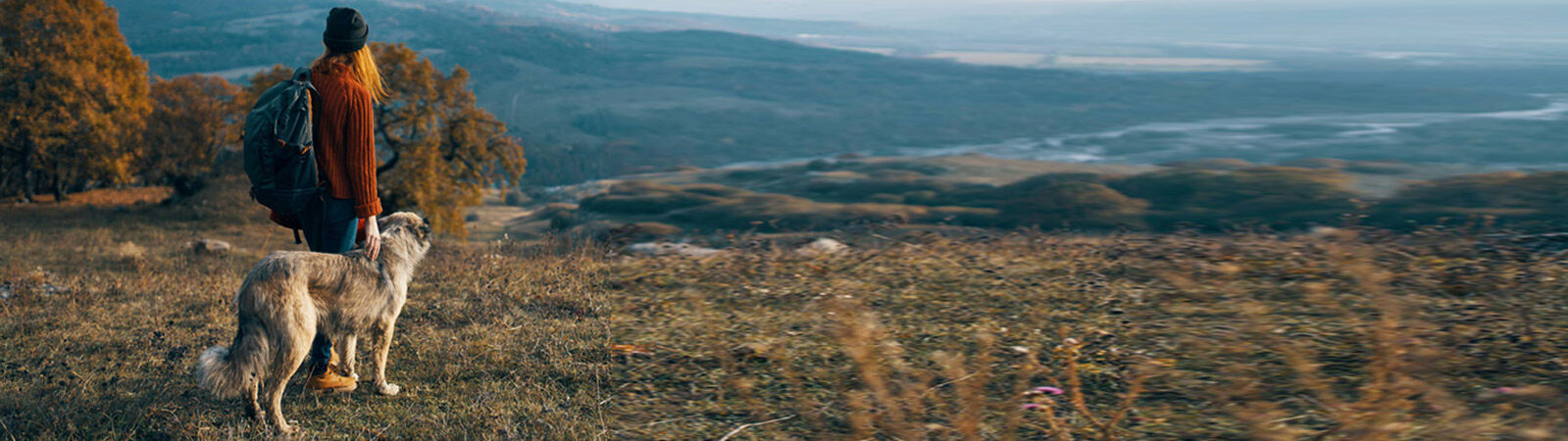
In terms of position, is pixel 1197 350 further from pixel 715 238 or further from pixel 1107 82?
pixel 1107 82

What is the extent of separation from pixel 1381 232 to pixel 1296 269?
258cm

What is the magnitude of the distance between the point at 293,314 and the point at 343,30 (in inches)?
62.6

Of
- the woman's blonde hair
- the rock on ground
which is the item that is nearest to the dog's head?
the woman's blonde hair

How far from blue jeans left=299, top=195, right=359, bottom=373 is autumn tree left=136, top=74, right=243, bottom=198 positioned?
28994mm

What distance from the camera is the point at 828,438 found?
4.19 m

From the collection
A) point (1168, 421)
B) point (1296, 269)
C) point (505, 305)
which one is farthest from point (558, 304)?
point (1296, 269)

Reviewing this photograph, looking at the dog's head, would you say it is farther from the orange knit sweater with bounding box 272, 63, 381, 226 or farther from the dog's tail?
the dog's tail

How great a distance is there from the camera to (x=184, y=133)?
30625mm

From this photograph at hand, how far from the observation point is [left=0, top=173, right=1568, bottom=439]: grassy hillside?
13.9 ft

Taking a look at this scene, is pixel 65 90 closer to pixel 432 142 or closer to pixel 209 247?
pixel 432 142

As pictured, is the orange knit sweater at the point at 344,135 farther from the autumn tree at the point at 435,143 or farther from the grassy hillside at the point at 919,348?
the autumn tree at the point at 435,143

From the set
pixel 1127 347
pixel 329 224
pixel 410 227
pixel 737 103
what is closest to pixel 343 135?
pixel 329 224

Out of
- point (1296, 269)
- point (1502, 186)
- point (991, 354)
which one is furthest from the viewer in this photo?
point (1502, 186)

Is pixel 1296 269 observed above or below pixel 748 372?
above
